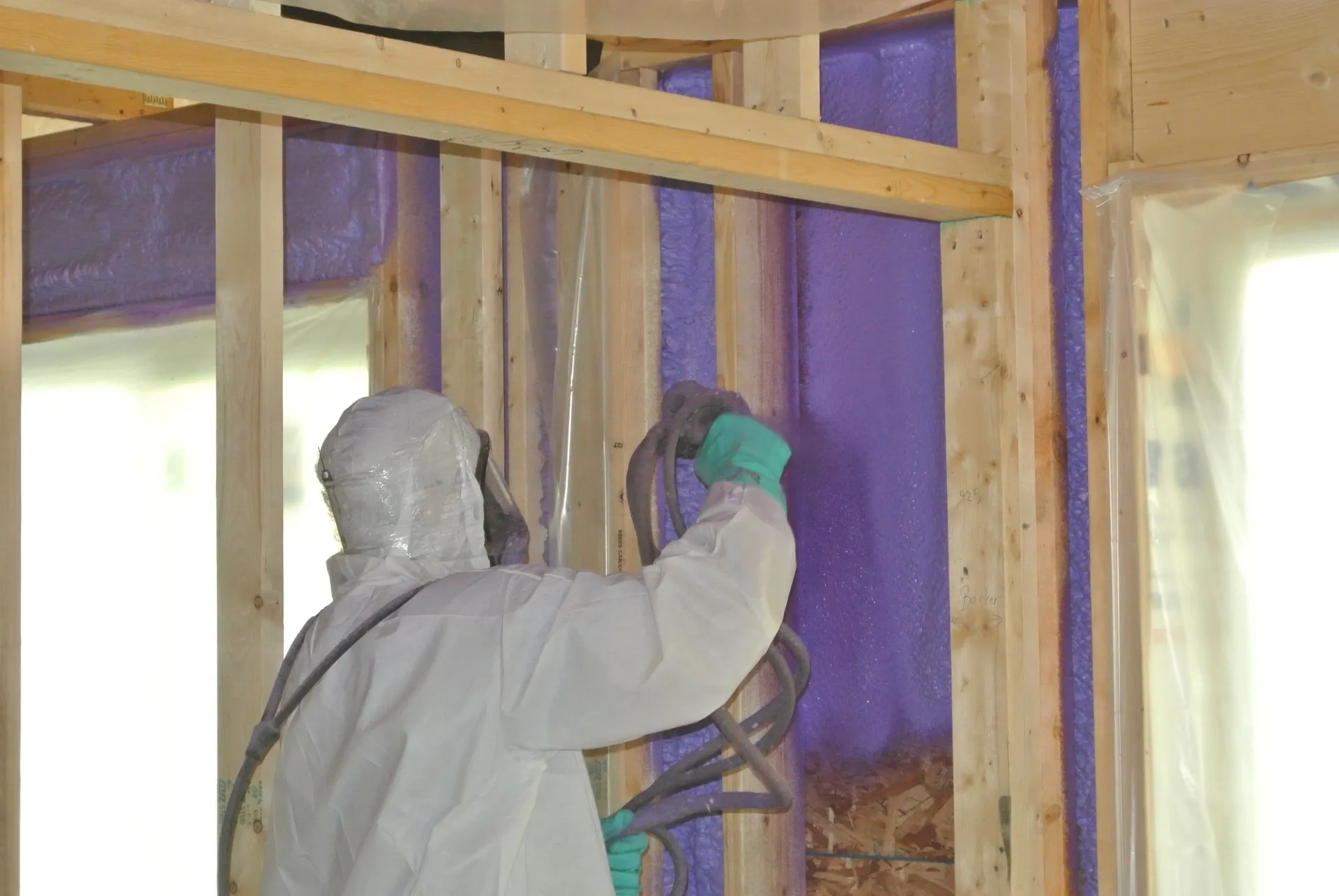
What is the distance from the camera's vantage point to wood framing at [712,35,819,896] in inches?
128

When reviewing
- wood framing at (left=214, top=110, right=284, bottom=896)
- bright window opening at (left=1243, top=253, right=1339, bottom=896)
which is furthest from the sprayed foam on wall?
wood framing at (left=214, top=110, right=284, bottom=896)

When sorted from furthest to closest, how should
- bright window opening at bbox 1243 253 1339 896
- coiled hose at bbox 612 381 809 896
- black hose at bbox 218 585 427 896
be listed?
bright window opening at bbox 1243 253 1339 896, coiled hose at bbox 612 381 809 896, black hose at bbox 218 585 427 896

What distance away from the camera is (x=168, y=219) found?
156 inches

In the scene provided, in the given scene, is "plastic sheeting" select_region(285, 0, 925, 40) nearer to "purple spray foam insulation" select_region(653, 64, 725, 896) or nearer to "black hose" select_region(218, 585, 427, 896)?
"black hose" select_region(218, 585, 427, 896)

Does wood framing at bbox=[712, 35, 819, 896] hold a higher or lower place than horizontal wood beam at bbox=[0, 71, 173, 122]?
lower

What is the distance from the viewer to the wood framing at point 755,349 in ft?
10.7

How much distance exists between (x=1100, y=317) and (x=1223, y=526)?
0.43 meters

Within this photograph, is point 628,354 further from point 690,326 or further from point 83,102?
point 83,102

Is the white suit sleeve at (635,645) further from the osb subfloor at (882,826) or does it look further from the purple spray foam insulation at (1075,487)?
the osb subfloor at (882,826)

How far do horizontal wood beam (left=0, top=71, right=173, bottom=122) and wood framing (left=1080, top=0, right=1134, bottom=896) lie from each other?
230cm

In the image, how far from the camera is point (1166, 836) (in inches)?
105

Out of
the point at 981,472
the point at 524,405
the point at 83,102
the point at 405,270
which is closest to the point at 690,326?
the point at 524,405

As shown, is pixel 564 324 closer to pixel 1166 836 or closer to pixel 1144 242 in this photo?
pixel 1144 242

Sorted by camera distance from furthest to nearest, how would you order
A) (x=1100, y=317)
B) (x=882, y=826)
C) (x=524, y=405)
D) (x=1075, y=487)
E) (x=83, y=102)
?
1. (x=83, y=102)
2. (x=524, y=405)
3. (x=882, y=826)
4. (x=1075, y=487)
5. (x=1100, y=317)
